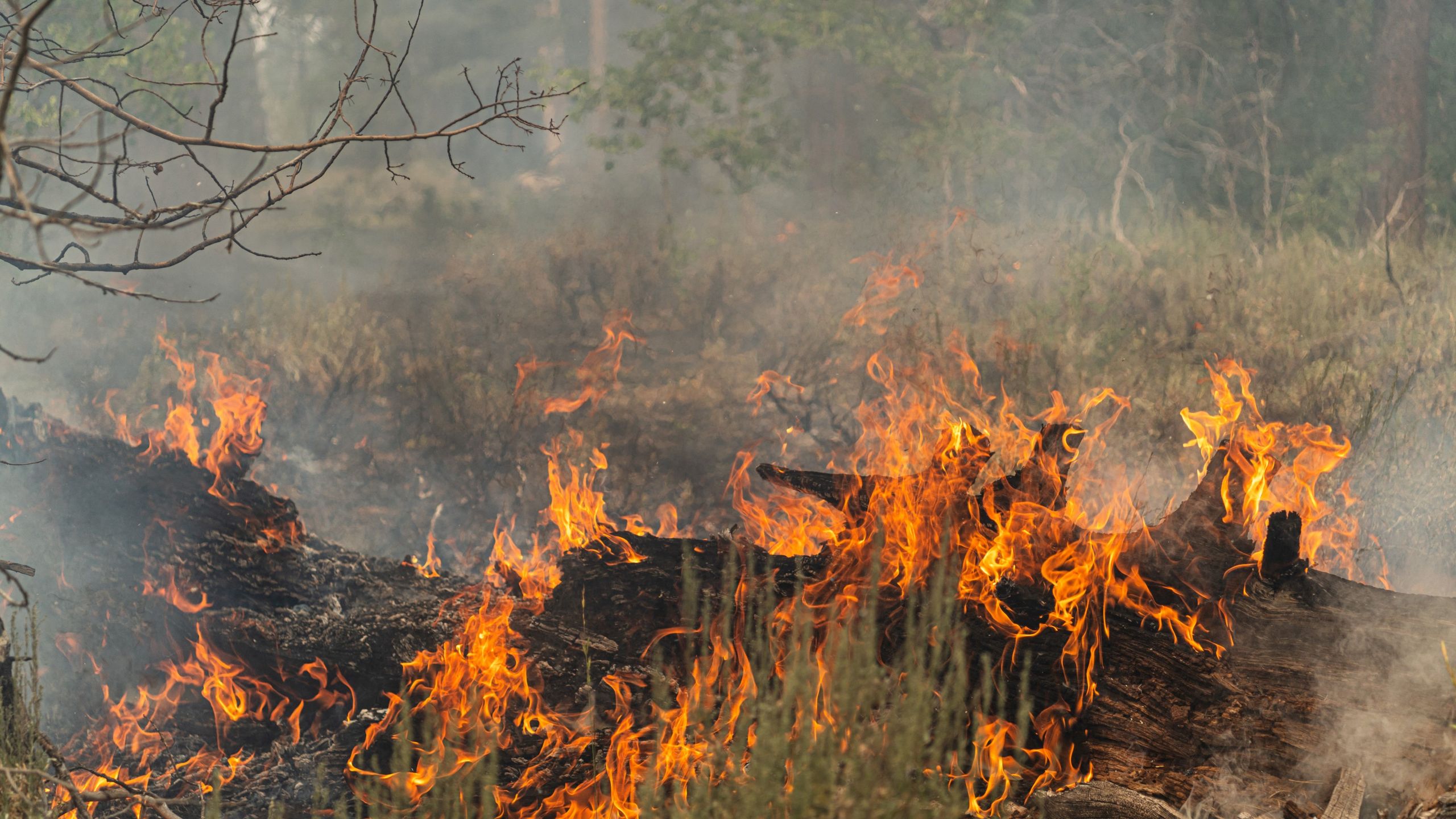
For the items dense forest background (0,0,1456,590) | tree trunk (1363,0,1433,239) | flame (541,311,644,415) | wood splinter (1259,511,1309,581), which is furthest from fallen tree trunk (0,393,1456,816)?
tree trunk (1363,0,1433,239)

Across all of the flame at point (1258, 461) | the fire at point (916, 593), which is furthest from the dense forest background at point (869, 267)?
the fire at point (916, 593)

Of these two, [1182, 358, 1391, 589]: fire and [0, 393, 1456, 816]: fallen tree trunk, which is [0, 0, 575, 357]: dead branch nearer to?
[0, 393, 1456, 816]: fallen tree trunk

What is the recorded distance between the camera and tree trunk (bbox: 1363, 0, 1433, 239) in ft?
42.3

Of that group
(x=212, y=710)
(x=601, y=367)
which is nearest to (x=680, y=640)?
(x=212, y=710)

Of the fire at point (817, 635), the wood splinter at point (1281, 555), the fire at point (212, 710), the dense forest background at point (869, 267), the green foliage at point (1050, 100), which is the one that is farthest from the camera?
the green foliage at point (1050, 100)

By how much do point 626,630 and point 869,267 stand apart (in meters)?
8.98

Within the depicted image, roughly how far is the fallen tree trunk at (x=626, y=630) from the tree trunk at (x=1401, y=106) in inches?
418

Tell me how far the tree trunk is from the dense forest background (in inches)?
1.4

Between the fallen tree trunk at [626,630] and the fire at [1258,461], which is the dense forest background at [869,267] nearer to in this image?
the fire at [1258,461]

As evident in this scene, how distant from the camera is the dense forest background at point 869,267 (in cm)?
968

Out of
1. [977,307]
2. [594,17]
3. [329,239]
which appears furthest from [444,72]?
[977,307]

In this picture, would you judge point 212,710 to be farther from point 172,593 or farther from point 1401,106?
point 1401,106

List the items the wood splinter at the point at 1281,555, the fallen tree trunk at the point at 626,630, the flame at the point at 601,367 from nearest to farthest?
1. the fallen tree trunk at the point at 626,630
2. the wood splinter at the point at 1281,555
3. the flame at the point at 601,367

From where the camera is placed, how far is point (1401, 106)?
1308cm
